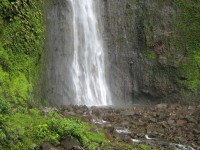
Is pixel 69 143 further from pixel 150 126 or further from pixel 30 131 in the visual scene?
pixel 150 126

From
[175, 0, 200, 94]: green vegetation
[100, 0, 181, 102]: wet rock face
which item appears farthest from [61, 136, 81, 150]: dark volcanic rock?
[175, 0, 200, 94]: green vegetation

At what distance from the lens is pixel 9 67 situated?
40.2ft

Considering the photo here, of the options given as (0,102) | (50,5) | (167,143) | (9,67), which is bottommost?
(167,143)

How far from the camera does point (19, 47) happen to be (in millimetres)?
13586

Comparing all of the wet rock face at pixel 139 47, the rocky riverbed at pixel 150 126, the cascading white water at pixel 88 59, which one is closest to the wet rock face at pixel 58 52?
the cascading white water at pixel 88 59

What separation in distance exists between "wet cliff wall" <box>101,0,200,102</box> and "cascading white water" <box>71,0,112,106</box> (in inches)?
41.9

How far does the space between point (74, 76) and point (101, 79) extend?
2.95 m

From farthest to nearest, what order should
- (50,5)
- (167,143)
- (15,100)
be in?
(50,5) → (167,143) → (15,100)

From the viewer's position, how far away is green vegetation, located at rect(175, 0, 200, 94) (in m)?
25.5

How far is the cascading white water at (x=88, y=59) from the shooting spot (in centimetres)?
2184

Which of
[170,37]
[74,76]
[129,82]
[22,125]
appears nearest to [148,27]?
[170,37]

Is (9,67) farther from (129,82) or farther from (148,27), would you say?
(148,27)

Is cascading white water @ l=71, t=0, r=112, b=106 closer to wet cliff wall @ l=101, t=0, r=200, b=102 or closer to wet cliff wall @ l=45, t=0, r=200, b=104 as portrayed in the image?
wet cliff wall @ l=45, t=0, r=200, b=104

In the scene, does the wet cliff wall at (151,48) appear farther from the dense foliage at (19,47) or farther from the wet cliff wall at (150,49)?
the dense foliage at (19,47)
